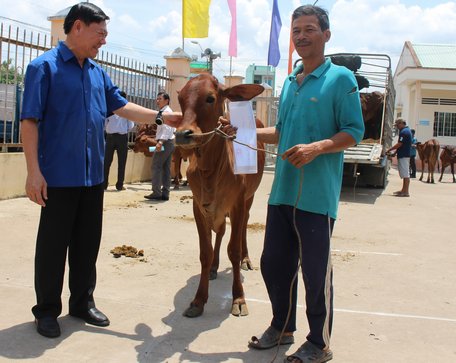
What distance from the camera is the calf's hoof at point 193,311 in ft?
13.7

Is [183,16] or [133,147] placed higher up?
[183,16]

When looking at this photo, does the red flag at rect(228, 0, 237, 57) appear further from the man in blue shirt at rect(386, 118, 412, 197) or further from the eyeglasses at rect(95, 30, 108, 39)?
the eyeglasses at rect(95, 30, 108, 39)

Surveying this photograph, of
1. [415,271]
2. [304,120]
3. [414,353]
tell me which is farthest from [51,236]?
[415,271]

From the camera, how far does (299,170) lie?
3.34 m

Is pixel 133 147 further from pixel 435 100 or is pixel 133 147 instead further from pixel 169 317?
pixel 435 100

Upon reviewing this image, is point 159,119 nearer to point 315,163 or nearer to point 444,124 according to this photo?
point 315,163

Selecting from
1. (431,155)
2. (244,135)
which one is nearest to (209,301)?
(244,135)

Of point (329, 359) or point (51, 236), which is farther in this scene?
point (51, 236)

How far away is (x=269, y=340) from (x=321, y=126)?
1.56m

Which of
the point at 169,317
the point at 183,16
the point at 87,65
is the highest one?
the point at 183,16

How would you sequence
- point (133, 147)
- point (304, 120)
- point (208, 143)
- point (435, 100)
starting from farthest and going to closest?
point (435, 100)
point (133, 147)
point (208, 143)
point (304, 120)

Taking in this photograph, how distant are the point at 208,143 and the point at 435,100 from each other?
2974 centimetres

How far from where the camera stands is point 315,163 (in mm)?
3275

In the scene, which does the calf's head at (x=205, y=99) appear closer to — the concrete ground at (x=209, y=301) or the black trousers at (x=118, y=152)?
the concrete ground at (x=209, y=301)
